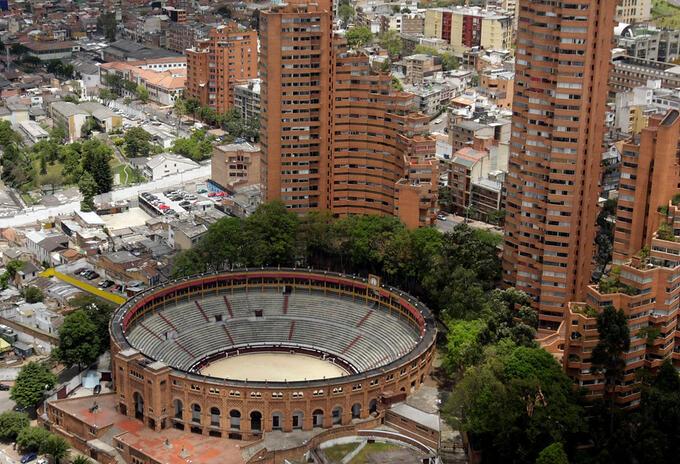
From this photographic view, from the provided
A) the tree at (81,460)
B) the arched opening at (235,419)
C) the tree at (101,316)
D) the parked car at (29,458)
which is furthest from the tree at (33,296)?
the arched opening at (235,419)

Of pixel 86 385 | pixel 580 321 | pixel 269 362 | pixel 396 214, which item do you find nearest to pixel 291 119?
pixel 396 214

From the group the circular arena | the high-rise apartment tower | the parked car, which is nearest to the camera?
the parked car

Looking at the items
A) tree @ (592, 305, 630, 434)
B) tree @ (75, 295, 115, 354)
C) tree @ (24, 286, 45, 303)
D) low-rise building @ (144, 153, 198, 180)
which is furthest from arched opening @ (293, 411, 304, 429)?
low-rise building @ (144, 153, 198, 180)

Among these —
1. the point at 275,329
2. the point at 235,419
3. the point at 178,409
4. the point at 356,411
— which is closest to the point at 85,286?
the point at 275,329

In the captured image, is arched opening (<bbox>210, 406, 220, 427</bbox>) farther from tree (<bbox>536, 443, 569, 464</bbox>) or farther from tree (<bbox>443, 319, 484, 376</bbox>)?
tree (<bbox>536, 443, 569, 464</bbox>)

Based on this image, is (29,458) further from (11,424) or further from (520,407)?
(520,407)
